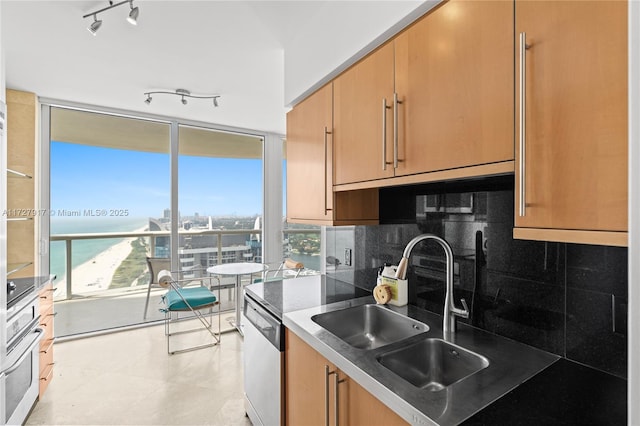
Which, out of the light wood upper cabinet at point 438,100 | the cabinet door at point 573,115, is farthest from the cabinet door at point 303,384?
the cabinet door at point 573,115

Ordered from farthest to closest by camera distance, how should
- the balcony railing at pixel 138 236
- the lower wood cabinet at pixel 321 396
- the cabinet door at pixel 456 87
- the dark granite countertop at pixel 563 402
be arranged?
the balcony railing at pixel 138 236 → the lower wood cabinet at pixel 321 396 → the cabinet door at pixel 456 87 → the dark granite countertop at pixel 563 402

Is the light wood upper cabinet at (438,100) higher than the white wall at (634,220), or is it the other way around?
the light wood upper cabinet at (438,100)

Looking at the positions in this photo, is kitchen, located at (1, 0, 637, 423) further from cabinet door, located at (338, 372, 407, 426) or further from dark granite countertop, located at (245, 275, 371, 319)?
cabinet door, located at (338, 372, 407, 426)

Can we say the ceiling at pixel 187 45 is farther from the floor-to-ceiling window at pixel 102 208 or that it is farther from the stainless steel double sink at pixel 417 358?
the stainless steel double sink at pixel 417 358

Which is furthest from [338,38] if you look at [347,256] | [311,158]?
[347,256]

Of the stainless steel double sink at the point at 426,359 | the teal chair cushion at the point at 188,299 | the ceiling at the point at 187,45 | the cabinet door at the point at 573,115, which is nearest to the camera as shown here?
the cabinet door at the point at 573,115

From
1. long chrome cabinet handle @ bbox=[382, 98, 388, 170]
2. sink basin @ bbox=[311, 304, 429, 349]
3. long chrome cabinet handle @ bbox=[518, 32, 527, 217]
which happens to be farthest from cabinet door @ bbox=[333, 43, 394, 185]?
sink basin @ bbox=[311, 304, 429, 349]

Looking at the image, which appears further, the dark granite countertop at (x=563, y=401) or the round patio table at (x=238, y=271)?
the round patio table at (x=238, y=271)

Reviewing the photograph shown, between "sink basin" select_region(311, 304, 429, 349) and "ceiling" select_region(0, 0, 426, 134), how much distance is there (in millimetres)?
1286

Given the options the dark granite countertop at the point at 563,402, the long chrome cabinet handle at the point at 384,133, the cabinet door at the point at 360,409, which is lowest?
the cabinet door at the point at 360,409

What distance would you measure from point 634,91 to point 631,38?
83 millimetres

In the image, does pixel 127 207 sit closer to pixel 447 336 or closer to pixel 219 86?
pixel 219 86

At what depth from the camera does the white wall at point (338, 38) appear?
123 cm

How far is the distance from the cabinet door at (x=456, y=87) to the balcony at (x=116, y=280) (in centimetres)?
333
